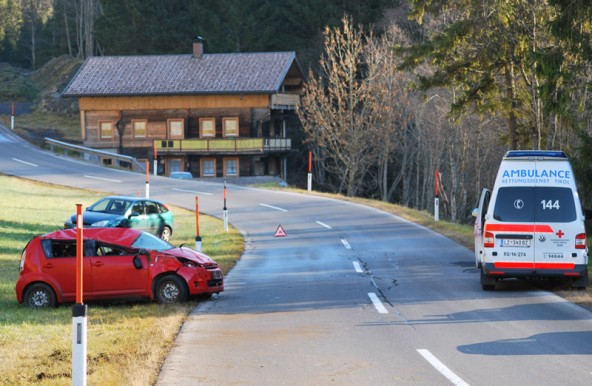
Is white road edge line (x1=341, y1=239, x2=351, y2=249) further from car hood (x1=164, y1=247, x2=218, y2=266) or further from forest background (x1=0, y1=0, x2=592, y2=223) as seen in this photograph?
car hood (x1=164, y1=247, x2=218, y2=266)

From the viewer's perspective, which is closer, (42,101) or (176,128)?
(176,128)

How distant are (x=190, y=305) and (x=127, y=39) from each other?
68.3m

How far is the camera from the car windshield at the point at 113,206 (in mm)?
28922

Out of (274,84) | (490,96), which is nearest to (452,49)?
(490,96)

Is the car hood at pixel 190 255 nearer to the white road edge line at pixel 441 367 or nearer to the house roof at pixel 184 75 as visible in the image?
the white road edge line at pixel 441 367

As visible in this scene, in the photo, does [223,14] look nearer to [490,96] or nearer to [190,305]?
[490,96]

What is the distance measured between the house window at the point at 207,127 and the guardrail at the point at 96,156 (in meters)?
6.72

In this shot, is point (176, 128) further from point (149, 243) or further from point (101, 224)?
point (149, 243)

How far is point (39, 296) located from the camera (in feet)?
52.8

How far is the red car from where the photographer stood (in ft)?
52.5

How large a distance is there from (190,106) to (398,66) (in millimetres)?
42211

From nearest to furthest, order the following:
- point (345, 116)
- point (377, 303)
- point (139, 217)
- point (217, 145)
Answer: point (377, 303) < point (139, 217) < point (345, 116) < point (217, 145)

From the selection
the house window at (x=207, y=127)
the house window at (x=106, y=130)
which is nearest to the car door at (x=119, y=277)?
the house window at (x=207, y=127)

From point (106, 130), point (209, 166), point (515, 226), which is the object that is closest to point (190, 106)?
point (209, 166)
